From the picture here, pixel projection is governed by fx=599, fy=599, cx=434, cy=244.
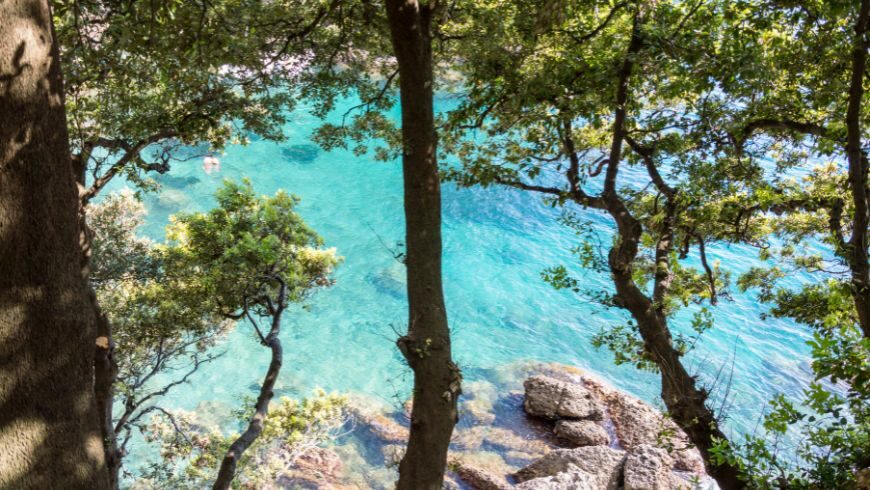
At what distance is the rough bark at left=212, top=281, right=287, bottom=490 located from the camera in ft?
22.0

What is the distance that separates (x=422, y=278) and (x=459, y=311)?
554 inches

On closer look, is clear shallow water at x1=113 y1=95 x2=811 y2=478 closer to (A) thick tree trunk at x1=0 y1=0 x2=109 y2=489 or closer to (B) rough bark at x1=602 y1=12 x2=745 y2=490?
(B) rough bark at x1=602 y1=12 x2=745 y2=490

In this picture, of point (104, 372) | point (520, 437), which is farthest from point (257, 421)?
point (520, 437)

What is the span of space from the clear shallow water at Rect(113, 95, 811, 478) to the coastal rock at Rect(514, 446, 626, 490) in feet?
8.48

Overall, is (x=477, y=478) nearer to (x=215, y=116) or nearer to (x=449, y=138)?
(x=449, y=138)

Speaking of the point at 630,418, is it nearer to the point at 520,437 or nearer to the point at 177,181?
the point at 520,437

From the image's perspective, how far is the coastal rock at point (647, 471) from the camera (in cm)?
737

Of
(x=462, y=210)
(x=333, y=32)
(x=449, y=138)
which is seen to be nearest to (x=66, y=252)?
(x=449, y=138)

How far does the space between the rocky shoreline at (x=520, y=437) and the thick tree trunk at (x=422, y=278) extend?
567 centimetres

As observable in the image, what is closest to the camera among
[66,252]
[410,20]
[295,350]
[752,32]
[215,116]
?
[66,252]

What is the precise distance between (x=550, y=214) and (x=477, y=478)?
13.0 metres

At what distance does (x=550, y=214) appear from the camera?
22.3m

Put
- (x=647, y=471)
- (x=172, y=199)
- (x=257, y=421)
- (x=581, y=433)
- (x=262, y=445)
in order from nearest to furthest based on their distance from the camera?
(x=257, y=421), (x=647, y=471), (x=262, y=445), (x=581, y=433), (x=172, y=199)

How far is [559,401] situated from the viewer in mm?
13359
